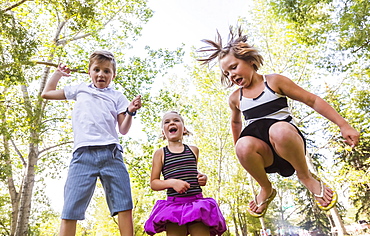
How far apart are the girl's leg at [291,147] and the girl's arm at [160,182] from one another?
709 millimetres

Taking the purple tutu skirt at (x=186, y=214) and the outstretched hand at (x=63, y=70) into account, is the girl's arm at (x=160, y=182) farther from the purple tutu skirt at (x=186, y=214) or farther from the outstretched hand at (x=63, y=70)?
the outstretched hand at (x=63, y=70)

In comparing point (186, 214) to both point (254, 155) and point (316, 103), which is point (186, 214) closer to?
point (254, 155)

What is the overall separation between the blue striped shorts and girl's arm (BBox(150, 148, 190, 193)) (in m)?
0.26

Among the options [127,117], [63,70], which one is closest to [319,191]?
[127,117]

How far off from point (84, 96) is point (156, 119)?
6.32 metres

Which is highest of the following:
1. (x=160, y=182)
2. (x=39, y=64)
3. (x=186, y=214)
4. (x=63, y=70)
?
(x=39, y=64)

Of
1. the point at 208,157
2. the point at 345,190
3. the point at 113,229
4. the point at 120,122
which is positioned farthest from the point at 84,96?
the point at 113,229

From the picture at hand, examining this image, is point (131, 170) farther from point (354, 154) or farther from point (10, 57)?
point (354, 154)

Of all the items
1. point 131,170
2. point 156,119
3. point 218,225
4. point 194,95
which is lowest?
point 218,225

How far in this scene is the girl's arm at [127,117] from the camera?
2250 millimetres

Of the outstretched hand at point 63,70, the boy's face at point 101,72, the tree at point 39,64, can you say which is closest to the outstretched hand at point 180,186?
the boy's face at point 101,72

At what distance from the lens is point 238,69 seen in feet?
6.81

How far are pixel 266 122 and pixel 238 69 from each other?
1.44 ft

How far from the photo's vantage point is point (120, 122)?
2.44 metres
